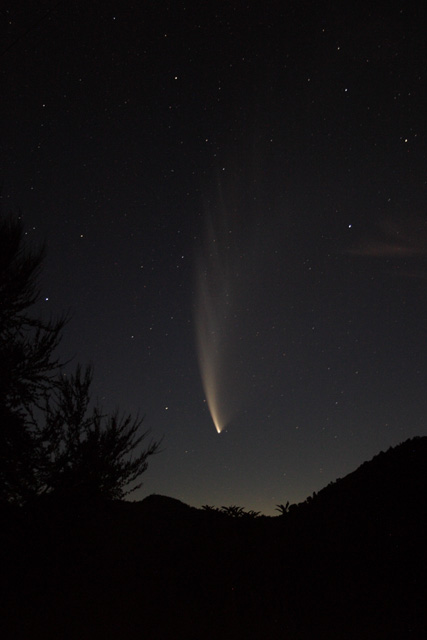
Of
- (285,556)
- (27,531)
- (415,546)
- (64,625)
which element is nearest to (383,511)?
(415,546)

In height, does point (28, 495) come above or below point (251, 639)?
above

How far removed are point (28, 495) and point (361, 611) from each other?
586 cm

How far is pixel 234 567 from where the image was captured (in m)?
9.18

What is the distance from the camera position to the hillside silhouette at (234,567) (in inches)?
268

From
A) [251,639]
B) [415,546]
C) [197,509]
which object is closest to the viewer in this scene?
[251,639]

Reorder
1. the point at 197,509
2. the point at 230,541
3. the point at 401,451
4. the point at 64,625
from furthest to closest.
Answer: the point at 197,509
the point at 401,451
the point at 230,541
the point at 64,625

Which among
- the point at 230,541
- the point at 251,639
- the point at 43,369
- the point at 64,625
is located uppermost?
the point at 43,369

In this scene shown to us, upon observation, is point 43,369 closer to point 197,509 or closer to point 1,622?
point 1,622

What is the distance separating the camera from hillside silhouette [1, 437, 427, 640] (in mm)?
6812

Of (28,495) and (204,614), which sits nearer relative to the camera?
(204,614)

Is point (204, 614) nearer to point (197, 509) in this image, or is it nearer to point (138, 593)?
point (138, 593)

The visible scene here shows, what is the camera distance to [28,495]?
970 cm

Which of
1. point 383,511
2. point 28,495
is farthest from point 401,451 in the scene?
point 28,495

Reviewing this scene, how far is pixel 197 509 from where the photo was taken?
15.1 metres
